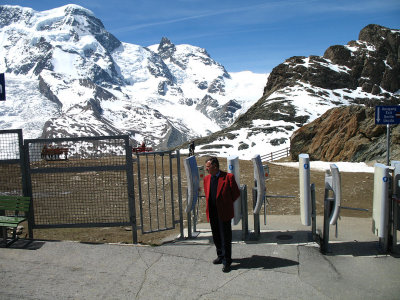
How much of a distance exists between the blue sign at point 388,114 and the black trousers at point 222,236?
6265 mm

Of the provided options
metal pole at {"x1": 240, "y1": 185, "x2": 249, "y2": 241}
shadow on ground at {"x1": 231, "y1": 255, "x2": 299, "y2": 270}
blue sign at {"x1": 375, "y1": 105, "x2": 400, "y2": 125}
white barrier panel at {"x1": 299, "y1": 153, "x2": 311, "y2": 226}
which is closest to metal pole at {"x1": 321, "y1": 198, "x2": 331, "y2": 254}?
white barrier panel at {"x1": 299, "y1": 153, "x2": 311, "y2": 226}

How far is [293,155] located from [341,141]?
13.4 ft

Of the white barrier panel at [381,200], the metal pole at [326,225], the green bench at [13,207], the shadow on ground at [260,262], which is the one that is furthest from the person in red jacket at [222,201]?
the green bench at [13,207]

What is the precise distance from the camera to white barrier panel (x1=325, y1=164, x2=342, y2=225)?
6.24 metres

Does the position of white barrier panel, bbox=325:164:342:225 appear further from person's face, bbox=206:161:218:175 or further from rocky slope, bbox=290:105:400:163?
rocky slope, bbox=290:105:400:163

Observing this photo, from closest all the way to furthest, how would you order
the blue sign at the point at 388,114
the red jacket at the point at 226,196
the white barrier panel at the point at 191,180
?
the red jacket at the point at 226,196
the white barrier panel at the point at 191,180
the blue sign at the point at 388,114

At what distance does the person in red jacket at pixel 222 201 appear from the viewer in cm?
584

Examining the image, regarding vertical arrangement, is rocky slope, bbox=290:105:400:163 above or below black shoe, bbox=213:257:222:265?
above

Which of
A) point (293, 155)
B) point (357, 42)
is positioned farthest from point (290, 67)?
point (293, 155)

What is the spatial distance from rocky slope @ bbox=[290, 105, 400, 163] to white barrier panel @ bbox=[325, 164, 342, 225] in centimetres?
1466

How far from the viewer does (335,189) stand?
250 inches

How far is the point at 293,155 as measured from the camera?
27016mm

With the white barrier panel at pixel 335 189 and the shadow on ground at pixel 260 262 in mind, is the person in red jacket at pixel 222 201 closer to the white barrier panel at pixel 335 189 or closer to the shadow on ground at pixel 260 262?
the shadow on ground at pixel 260 262

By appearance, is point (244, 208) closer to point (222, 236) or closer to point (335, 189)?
point (222, 236)
